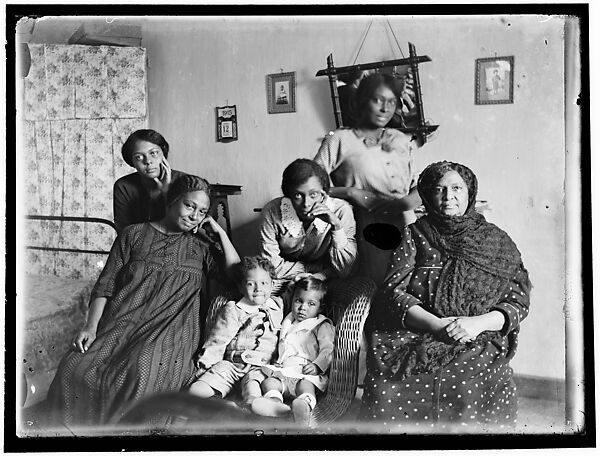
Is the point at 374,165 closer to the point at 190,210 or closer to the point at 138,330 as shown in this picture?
the point at 190,210

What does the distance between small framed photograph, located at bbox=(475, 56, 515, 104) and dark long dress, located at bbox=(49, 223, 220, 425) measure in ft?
3.89

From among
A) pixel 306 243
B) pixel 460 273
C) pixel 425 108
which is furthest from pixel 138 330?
pixel 425 108

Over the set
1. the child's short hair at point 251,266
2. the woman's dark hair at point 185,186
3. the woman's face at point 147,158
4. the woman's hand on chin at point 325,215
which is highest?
the woman's face at point 147,158

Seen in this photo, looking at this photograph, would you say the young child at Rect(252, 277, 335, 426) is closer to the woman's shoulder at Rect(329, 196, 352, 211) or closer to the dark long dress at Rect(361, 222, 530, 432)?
the dark long dress at Rect(361, 222, 530, 432)

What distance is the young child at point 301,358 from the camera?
2.74 metres

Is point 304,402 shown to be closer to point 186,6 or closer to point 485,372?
point 485,372

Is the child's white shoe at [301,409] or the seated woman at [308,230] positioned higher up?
the seated woman at [308,230]

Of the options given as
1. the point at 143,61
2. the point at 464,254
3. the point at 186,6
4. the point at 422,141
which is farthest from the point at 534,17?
the point at 143,61

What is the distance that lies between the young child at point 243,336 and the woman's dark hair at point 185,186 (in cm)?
34

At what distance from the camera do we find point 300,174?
2898mm

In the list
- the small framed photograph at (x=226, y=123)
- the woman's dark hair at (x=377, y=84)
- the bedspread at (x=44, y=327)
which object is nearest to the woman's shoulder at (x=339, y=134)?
the woman's dark hair at (x=377, y=84)

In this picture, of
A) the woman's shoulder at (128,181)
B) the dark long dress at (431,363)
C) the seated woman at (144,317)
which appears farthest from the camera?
the woman's shoulder at (128,181)

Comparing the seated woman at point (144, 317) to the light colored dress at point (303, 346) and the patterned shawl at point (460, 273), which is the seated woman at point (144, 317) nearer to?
the light colored dress at point (303, 346)

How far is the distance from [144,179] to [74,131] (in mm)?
347
